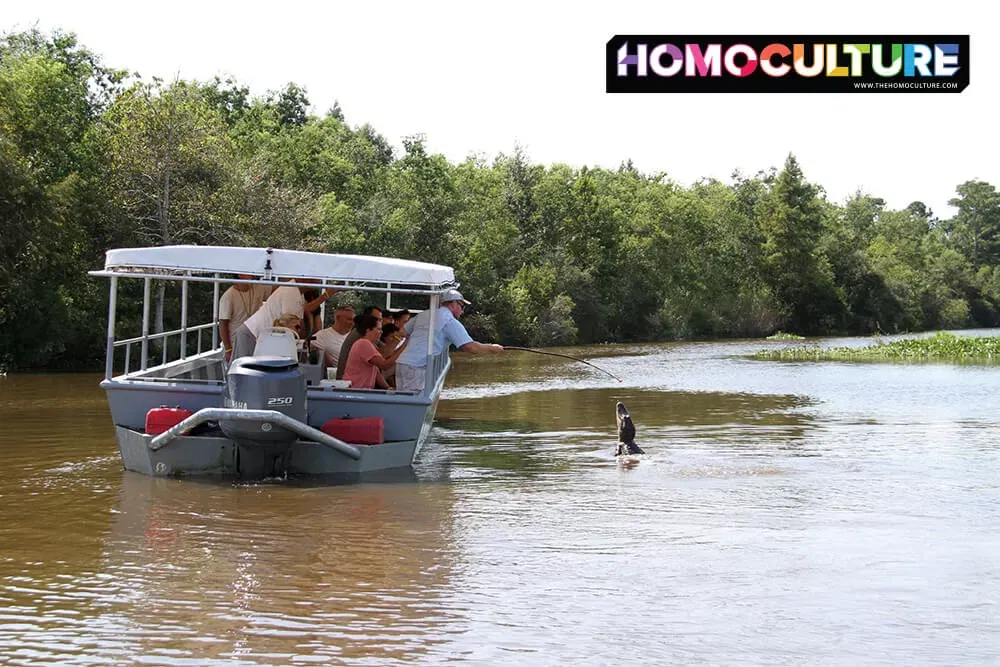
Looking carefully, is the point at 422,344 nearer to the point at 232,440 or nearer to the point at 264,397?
the point at 232,440

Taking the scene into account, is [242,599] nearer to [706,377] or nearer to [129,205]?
[706,377]

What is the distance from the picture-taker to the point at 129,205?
36.8 meters

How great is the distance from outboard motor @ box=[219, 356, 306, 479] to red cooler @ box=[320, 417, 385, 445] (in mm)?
531

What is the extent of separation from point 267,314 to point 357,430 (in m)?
2.08

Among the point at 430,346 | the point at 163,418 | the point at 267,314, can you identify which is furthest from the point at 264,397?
the point at 267,314

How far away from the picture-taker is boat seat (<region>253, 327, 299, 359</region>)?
13016 mm

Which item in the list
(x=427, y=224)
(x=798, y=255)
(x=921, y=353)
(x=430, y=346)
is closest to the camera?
(x=430, y=346)

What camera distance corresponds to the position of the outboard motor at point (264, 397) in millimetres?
12016

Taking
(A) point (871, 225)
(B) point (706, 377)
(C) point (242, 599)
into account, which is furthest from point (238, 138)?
(A) point (871, 225)

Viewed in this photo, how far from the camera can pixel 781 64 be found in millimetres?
18984

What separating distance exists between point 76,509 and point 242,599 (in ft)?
13.4

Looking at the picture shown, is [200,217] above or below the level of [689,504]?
above

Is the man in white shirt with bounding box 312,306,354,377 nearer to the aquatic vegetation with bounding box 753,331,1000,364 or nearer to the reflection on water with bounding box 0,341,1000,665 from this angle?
the reflection on water with bounding box 0,341,1000,665

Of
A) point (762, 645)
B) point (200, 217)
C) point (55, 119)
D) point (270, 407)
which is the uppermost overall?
point (55, 119)
